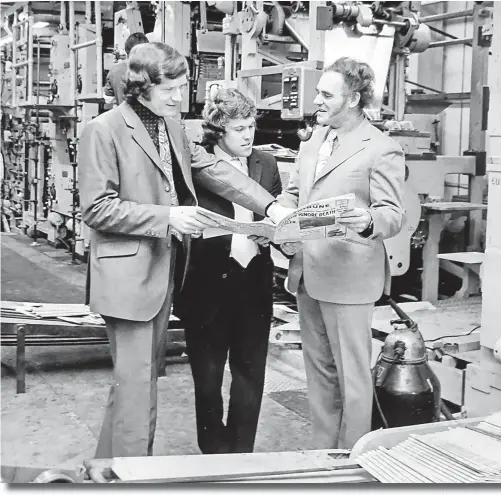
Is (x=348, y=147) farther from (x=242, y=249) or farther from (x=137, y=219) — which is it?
(x=137, y=219)

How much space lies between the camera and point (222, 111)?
316 centimetres

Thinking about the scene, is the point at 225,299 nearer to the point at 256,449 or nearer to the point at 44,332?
the point at 256,449

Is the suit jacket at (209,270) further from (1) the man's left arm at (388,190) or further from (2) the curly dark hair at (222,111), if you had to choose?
(1) the man's left arm at (388,190)

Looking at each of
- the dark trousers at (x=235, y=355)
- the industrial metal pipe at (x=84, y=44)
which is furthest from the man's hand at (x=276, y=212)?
the industrial metal pipe at (x=84, y=44)

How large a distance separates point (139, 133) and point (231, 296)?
2.87 feet

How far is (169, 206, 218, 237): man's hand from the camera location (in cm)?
264

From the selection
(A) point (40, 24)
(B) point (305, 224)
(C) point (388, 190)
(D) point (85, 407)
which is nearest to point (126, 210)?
(B) point (305, 224)

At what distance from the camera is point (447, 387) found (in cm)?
421

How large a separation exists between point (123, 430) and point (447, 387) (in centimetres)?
205

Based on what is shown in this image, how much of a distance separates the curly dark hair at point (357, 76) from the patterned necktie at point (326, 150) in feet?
0.56

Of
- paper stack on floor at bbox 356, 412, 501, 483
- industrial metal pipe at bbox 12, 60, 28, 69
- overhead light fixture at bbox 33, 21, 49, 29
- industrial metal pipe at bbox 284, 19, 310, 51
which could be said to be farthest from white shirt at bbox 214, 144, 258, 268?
overhead light fixture at bbox 33, 21, 49, 29

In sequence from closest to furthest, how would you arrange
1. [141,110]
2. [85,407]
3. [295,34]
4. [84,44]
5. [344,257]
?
[141,110] → [344,257] → [85,407] → [295,34] → [84,44]

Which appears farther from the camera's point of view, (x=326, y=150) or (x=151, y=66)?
(x=326, y=150)

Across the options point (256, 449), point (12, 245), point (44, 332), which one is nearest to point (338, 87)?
point (256, 449)
